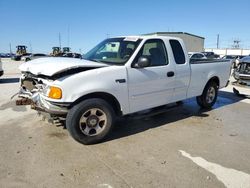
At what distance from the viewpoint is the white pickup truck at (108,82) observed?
162 inches

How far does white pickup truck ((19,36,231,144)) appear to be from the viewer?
13.5ft

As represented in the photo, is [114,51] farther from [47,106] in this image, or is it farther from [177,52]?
[47,106]

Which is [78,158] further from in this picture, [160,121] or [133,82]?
[160,121]

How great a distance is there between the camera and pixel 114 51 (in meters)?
5.25

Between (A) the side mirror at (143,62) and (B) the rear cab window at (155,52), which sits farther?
(B) the rear cab window at (155,52)

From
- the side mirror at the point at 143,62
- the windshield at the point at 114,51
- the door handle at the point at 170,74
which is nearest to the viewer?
the side mirror at the point at 143,62

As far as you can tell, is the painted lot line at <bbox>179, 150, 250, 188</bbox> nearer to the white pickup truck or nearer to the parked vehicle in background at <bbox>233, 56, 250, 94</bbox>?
the white pickup truck

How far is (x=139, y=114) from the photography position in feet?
17.1

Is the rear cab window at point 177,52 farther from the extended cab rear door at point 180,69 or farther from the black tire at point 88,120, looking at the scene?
the black tire at point 88,120

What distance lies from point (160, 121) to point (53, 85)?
286 cm

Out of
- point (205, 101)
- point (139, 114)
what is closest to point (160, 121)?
point (139, 114)

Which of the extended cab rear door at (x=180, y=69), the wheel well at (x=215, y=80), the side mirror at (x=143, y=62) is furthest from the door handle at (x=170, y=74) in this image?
the wheel well at (x=215, y=80)

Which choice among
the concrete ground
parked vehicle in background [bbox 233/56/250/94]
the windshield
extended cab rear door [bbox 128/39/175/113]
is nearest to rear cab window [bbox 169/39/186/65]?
extended cab rear door [bbox 128/39/175/113]

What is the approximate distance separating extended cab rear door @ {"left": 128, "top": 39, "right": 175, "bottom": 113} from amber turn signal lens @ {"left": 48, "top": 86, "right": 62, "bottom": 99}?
4.36 ft
